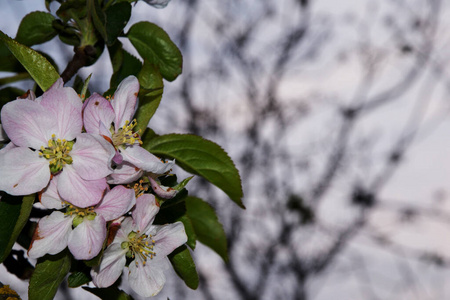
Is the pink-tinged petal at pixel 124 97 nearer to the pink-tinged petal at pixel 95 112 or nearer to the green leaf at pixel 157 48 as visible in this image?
the pink-tinged petal at pixel 95 112

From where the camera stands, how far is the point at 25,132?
0.58 meters

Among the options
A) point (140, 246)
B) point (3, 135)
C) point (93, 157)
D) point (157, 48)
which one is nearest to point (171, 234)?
point (140, 246)

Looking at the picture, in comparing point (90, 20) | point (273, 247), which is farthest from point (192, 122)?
point (90, 20)

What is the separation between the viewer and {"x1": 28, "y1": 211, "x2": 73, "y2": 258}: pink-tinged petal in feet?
1.88

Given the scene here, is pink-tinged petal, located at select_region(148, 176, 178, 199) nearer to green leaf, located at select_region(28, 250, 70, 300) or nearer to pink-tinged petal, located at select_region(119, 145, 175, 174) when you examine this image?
pink-tinged petal, located at select_region(119, 145, 175, 174)

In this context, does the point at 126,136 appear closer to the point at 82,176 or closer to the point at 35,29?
the point at 82,176

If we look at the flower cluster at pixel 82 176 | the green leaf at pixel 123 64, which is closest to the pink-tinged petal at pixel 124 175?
the flower cluster at pixel 82 176

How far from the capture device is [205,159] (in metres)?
0.73

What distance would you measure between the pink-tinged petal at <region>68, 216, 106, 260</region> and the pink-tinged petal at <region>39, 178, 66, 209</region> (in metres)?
0.04

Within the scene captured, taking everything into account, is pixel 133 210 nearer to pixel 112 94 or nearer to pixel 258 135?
pixel 112 94

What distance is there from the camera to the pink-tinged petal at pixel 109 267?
1.94 ft

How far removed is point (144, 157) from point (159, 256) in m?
0.14

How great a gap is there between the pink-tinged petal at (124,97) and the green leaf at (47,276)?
183 mm

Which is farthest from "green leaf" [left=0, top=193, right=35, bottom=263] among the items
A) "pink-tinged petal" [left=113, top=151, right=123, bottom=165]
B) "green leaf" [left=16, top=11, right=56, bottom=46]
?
"green leaf" [left=16, top=11, right=56, bottom=46]
